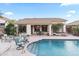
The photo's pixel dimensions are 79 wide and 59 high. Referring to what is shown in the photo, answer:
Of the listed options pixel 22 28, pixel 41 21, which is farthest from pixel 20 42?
pixel 41 21

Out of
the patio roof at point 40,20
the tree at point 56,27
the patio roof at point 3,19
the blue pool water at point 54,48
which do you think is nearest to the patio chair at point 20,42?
the blue pool water at point 54,48

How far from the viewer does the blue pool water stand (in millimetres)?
4438

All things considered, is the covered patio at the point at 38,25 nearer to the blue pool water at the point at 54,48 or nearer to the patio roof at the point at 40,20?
the patio roof at the point at 40,20

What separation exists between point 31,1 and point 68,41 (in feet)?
4.14

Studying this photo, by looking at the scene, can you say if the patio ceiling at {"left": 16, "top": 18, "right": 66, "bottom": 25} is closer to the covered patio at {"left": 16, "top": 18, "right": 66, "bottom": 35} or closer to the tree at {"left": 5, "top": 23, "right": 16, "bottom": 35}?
the covered patio at {"left": 16, "top": 18, "right": 66, "bottom": 35}

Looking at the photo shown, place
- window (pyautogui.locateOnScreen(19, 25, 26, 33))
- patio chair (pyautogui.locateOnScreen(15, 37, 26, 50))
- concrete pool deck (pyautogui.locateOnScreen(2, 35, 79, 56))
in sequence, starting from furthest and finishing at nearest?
window (pyautogui.locateOnScreen(19, 25, 26, 33)) → patio chair (pyautogui.locateOnScreen(15, 37, 26, 50)) → concrete pool deck (pyautogui.locateOnScreen(2, 35, 79, 56))

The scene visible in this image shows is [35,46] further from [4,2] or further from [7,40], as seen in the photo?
[4,2]

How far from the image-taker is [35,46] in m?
4.65

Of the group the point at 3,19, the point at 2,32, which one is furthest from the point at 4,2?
the point at 2,32

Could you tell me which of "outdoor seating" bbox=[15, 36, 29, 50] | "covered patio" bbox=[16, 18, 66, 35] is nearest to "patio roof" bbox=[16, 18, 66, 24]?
"covered patio" bbox=[16, 18, 66, 35]

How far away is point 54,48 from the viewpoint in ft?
15.1

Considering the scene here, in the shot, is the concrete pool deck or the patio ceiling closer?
the concrete pool deck

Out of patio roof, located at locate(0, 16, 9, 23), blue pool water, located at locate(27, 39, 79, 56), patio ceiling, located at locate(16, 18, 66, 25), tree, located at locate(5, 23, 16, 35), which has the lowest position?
blue pool water, located at locate(27, 39, 79, 56)

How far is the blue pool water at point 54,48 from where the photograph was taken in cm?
444
